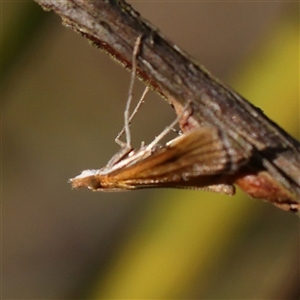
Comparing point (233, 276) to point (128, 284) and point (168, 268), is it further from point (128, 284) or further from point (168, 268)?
point (128, 284)

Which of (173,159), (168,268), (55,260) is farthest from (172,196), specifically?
(173,159)

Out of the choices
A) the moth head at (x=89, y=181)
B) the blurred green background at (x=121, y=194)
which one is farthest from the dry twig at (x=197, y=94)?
the blurred green background at (x=121, y=194)

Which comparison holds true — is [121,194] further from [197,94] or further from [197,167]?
[197,94]

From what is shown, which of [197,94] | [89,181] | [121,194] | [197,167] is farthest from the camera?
[121,194]

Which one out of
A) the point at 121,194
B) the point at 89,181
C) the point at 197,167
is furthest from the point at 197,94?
the point at 121,194

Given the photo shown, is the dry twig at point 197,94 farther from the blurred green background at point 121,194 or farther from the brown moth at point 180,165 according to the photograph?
the blurred green background at point 121,194

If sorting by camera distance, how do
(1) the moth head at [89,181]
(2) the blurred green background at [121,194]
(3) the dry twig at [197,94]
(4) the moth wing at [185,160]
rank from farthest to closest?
1. (2) the blurred green background at [121,194]
2. (1) the moth head at [89,181]
3. (4) the moth wing at [185,160]
4. (3) the dry twig at [197,94]

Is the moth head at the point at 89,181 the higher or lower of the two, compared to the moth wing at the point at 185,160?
lower
